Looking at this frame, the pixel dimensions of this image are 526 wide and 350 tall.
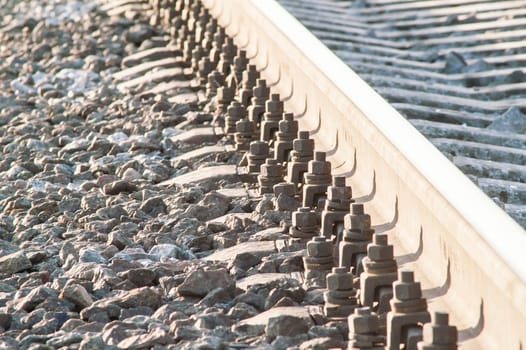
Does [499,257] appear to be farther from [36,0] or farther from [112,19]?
[36,0]

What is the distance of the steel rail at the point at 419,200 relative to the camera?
9.33ft

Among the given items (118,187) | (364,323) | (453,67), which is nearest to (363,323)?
(364,323)

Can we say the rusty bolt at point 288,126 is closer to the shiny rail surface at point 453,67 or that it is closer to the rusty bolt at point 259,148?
the rusty bolt at point 259,148

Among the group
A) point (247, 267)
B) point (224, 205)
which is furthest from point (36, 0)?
point (247, 267)

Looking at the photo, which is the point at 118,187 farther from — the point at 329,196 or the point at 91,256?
the point at 329,196

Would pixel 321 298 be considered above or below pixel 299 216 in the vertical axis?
below

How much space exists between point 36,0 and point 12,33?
62.2 inches

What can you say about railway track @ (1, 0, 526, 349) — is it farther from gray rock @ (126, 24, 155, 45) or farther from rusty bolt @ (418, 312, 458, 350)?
A: gray rock @ (126, 24, 155, 45)

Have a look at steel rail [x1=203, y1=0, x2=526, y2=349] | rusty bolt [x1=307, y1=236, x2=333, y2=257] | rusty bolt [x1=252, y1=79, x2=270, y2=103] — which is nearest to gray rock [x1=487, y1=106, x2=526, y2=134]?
steel rail [x1=203, y1=0, x2=526, y2=349]

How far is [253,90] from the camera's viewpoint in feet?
18.9

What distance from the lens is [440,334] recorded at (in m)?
2.87

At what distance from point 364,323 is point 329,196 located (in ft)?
3.18

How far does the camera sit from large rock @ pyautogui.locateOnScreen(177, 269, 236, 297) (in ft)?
12.3

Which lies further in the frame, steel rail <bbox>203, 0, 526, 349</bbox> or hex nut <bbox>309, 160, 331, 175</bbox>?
hex nut <bbox>309, 160, 331, 175</bbox>
